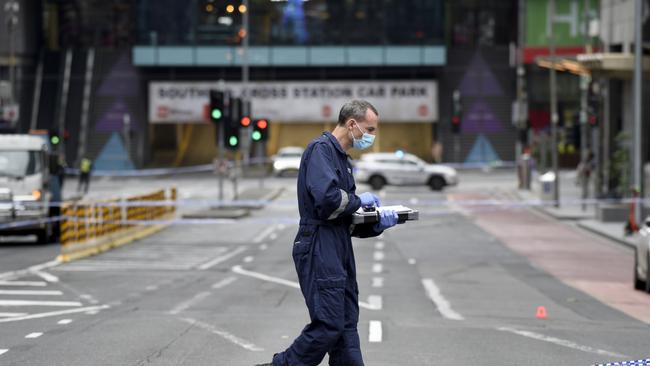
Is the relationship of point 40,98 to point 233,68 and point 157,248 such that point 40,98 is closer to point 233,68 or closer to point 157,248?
point 233,68

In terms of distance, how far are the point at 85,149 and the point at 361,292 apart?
5857 cm

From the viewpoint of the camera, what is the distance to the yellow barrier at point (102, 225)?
23.6 meters

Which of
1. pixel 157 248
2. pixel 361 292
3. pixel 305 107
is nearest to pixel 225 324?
pixel 361 292

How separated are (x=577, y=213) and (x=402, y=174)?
15.2m

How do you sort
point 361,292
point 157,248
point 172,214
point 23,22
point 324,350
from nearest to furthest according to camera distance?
point 324,350
point 361,292
point 157,248
point 172,214
point 23,22

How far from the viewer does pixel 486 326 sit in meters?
13.1

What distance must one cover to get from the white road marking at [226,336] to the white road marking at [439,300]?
9.83ft

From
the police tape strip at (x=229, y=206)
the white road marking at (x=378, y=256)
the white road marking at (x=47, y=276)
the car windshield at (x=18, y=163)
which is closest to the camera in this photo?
the white road marking at (x=47, y=276)

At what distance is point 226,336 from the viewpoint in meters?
11.9

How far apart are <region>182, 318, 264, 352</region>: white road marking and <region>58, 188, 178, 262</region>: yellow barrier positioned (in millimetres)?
10525

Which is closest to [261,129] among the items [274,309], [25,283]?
[25,283]

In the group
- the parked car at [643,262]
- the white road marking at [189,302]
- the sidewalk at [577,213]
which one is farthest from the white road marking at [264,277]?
the sidewalk at [577,213]

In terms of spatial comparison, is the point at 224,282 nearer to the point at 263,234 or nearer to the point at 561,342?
the point at 561,342

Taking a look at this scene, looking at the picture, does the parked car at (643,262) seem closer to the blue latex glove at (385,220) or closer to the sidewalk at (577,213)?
the sidewalk at (577,213)
